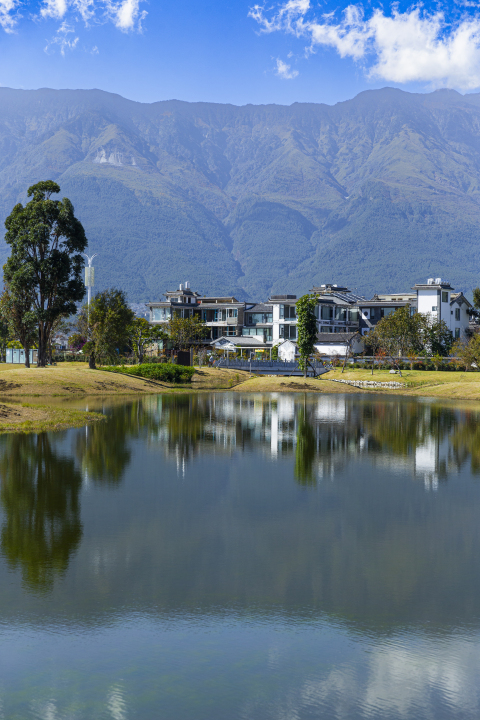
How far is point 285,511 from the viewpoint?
18188 mm

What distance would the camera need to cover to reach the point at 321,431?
36.2m

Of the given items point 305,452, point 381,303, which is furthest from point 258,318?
point 305,452

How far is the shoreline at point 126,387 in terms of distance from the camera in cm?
3809

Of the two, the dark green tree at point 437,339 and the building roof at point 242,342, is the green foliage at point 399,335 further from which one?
the building roof at point 242,342

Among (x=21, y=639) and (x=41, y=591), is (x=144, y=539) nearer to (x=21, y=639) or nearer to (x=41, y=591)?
(x=41, y=591)

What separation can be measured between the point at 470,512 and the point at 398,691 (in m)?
9.94

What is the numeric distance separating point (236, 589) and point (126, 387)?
51.7 meters

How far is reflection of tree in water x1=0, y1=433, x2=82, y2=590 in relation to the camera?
553 inches

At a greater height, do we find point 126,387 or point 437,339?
point 437,339

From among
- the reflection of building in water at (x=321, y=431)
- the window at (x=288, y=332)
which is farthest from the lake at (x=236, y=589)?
the window at (x=288, y=332)

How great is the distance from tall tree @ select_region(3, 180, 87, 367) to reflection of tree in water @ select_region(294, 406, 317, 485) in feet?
110

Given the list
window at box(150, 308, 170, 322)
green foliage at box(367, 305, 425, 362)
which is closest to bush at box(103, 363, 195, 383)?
green foliage at box(367, 305, 425, 362)

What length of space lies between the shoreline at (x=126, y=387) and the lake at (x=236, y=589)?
39.6 feet

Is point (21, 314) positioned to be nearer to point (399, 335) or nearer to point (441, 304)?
point (399, 335)
